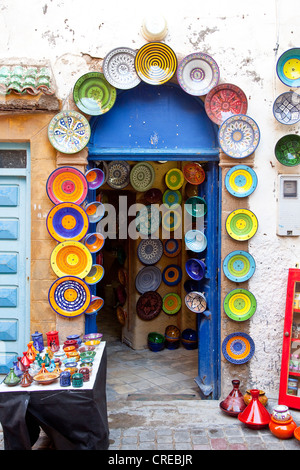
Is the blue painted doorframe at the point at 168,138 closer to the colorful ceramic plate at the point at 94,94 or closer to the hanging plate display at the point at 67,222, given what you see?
the colorful ceramic plate at the point at 94,94

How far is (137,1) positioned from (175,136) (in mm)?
1331

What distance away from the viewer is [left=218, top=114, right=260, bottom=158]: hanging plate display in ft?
13.9

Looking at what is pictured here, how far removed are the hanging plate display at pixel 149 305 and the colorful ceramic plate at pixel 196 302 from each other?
75.2 inches

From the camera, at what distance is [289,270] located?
416 cm

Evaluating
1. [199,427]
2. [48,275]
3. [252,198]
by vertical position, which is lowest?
[199,427]

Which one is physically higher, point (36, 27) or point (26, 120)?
point (36, 27)

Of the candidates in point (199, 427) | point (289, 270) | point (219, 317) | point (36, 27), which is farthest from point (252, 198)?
point (36, 27)

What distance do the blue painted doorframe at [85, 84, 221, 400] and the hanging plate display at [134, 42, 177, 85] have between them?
17 centimetres

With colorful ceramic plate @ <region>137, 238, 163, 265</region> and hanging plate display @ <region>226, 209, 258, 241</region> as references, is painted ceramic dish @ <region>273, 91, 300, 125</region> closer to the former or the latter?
hanging plate display @ <region>226, 209, 258, 241</region>

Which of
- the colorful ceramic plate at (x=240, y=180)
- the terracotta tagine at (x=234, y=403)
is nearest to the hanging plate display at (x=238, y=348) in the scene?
the terracotta tagine at (x=234, y=403)

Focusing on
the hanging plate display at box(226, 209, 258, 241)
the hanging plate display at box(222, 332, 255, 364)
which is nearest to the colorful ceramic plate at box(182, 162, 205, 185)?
the hanging plate display at box(226, 209, 258, 241)

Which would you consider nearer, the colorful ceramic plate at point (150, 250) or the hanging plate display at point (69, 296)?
the hanging plate display at point (69, 296)

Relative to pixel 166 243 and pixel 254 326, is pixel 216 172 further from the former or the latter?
pixel 166 243

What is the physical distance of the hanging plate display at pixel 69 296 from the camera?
13.8ft
